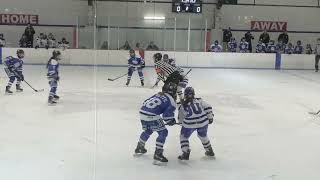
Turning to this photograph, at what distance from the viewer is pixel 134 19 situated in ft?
64.6


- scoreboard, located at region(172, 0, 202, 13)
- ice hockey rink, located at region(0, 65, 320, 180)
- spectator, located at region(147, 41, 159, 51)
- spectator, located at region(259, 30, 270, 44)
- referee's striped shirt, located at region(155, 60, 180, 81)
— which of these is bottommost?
ice hockey rink, located at region(0, 65, 320, 180)

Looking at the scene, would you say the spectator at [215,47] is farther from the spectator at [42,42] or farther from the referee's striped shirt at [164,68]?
the referee's striped shirt at [164,68]

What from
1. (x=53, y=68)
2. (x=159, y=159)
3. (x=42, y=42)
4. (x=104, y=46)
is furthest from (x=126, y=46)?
(x=159, y=159)

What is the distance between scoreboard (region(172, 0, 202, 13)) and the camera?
1888cm

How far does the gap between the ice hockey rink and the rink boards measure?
213 inches

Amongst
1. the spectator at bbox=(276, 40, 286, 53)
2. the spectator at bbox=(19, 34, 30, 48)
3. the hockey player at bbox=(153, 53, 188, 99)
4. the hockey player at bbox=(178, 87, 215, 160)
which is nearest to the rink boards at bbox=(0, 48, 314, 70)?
the spectator at bbox=(276, 40, 286, 53)

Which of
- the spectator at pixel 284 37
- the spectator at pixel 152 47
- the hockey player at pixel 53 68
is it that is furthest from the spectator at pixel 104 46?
the hockey player at pixel 53 68

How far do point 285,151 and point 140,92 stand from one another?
5509mm

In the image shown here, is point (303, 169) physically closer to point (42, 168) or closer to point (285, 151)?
point (285, 151)

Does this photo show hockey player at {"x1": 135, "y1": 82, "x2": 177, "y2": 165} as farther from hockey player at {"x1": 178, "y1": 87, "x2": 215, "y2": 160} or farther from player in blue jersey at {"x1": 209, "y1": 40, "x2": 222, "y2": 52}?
player in blue jersey at {"x1": 209, "y1": 40, "x2": 222, "y2": 52}

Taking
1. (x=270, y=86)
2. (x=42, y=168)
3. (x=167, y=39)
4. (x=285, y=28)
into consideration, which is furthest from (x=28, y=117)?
(x=285, y=28)

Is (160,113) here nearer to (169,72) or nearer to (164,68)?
(169,72)

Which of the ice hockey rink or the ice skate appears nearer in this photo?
the ice hockey rink

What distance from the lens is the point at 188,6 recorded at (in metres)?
19.0
